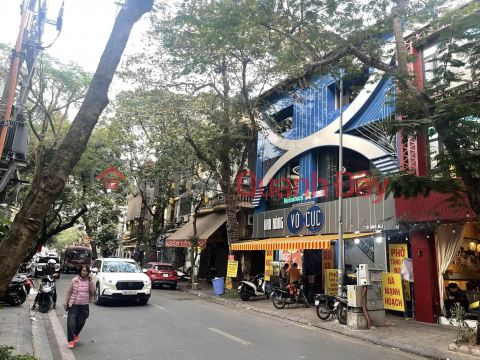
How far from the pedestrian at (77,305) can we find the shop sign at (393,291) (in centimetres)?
891

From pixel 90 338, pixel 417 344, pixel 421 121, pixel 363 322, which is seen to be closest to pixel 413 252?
pixel 363 322

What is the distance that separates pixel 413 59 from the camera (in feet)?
32.4

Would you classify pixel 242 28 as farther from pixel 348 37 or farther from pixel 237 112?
pixel 237 112

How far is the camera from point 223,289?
698 inches

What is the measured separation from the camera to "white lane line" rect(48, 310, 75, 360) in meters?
6.69

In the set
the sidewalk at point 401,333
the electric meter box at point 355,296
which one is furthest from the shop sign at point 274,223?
the electric meter box at point 355,296

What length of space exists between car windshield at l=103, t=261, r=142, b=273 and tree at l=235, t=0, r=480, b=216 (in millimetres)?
9305

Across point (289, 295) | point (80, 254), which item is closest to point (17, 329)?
point (289, 295)

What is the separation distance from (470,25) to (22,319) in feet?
41.7

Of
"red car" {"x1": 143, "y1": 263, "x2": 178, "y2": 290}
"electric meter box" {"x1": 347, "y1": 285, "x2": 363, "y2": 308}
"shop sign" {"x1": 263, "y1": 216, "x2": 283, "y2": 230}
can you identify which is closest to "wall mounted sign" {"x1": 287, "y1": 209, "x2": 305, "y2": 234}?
"shop sign" {"x1": 263, "y1": 216, "x2": 283, "y2": 230}

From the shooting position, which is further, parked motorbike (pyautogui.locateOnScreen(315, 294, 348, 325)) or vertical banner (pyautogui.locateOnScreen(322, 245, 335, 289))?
vertical banner (pyautogui.locateOnScreen(322, 245, 335, 289))

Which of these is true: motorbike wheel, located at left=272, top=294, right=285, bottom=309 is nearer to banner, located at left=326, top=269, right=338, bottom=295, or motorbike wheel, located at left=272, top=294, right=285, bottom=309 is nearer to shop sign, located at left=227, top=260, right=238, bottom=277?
banner, located at left=326, top=269, right=338, bottom=295

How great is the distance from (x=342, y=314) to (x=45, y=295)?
9026 mm

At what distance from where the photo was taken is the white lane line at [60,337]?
6691mm
